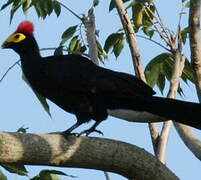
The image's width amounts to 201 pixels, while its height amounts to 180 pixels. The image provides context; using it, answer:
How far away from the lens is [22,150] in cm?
348

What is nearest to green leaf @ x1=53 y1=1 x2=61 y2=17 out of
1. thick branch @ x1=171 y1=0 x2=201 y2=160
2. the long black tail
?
the long black tail

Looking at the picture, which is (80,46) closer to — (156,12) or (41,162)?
(156,12)

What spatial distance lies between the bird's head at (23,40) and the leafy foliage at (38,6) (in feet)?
0.35

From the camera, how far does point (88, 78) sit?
455cm

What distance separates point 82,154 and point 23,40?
1.58 meters

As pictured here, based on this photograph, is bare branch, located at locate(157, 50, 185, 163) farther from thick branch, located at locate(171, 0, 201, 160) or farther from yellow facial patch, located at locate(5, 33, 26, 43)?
yellow facial patch, located at locate(5, 33, 26, 43)

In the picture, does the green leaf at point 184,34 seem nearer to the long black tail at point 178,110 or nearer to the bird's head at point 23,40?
the long black tail at point 178,110

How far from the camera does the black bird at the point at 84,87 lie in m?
4.25

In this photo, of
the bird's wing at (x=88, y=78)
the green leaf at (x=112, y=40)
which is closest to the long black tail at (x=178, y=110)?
the bird's wing at (x=88, y=78)

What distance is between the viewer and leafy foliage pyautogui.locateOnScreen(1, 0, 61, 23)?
16.0 feet

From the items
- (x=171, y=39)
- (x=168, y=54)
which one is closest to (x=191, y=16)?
(x=171, y=39)

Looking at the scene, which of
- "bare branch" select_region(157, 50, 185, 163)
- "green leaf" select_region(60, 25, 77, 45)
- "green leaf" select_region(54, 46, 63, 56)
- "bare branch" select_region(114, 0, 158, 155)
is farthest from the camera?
"green leaf" select_region(60, 25, 77, 45)

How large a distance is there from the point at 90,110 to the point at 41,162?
42.2 inches

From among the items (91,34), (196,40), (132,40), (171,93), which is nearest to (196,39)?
(196,40)
